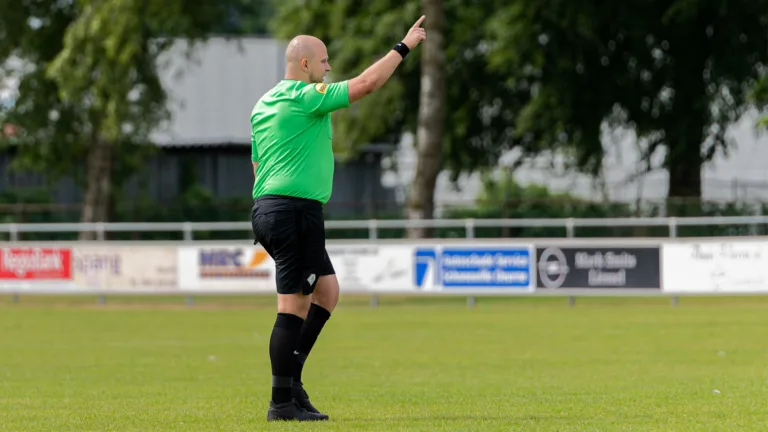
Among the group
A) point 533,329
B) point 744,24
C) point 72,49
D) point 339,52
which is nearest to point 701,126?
point 744,24

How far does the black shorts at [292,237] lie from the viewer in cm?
737

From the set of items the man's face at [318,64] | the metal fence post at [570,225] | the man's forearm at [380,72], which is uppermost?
the man's face at [318,64]

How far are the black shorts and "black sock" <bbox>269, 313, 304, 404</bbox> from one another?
18 centimetres

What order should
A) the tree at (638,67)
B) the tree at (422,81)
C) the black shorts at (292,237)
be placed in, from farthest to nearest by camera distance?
1. the tree at (638,67)
2. the tree at (422,81)
3. the black shorts at (292,237)

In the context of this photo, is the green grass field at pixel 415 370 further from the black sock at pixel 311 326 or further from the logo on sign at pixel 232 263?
the logo on sign at pixel 232 263

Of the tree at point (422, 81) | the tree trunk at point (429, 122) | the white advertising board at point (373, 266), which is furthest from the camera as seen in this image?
the tree at point (422, 81)

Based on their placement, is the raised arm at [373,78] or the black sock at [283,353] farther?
the black sock at [283,353]

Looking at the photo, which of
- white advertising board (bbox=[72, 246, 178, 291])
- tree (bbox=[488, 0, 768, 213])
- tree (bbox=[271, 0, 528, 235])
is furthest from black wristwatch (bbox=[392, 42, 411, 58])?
tree (bbox=[488, 0, 768, 213])

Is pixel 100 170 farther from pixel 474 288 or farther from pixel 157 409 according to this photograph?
pixel 157 409

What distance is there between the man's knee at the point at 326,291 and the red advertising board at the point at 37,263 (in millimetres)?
18844

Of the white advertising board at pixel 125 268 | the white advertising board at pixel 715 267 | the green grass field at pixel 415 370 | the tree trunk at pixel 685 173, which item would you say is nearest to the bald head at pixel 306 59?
the green grass field at pixel 415 370

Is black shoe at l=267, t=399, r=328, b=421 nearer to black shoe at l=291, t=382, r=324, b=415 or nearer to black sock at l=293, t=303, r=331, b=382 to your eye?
black shoe at l=291, t=382, r=324, b=415

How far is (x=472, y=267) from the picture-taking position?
23.4 meters

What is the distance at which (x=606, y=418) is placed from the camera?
7.48m
